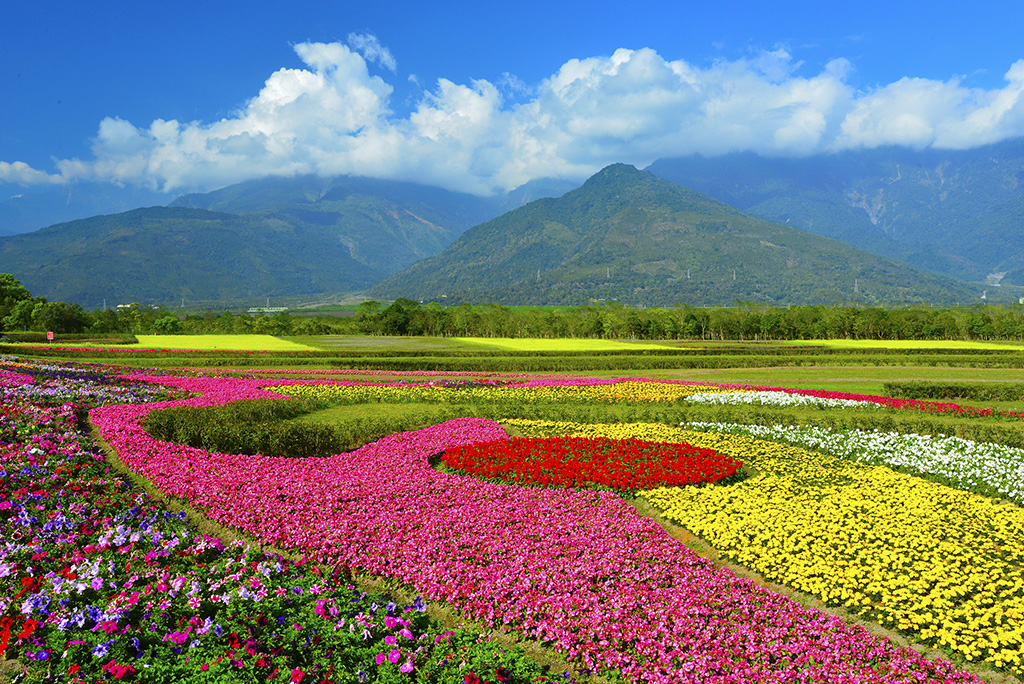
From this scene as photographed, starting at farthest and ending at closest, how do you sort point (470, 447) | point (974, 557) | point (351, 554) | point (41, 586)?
1. point (470, 447)
2. point (974, 557)
3. point (351, 554)
4. point (41, 586)

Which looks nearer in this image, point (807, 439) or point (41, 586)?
point (41, 586)

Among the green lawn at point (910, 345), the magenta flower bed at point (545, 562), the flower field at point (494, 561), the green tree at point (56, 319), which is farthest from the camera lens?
the green tree at point (56, 319)

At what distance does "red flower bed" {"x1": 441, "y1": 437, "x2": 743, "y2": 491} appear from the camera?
13.7 m

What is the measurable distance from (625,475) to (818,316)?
102146mm

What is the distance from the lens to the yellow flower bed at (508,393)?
86.0ft

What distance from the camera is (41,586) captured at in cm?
694

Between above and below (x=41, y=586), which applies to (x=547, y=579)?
below

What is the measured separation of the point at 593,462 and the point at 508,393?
523 inches

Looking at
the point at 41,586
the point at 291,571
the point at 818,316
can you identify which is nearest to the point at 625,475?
the point at 291,571

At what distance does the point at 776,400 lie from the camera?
25516 millimetres

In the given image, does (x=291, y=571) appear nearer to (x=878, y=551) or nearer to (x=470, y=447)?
(x=470, y=447)

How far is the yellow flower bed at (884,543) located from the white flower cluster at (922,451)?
135 cm

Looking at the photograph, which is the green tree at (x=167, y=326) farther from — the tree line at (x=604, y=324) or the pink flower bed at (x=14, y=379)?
the pink flower bed at (x=14, y=379)

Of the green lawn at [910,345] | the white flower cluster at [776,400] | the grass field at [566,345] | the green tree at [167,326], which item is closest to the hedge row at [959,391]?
the white flower cluster at [776,400]
